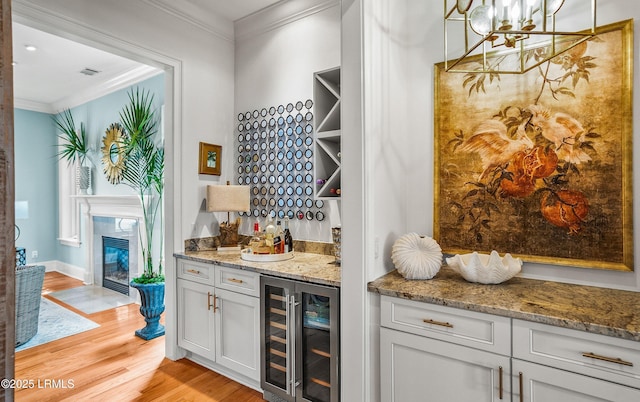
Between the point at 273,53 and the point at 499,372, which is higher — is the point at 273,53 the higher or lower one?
the higher one

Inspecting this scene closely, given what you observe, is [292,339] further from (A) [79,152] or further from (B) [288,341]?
(A) [79,152]

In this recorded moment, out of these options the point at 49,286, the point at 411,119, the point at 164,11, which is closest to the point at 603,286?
the point at 411,119

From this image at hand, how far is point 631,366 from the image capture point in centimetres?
→ 125

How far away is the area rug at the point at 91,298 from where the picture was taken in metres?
4.35

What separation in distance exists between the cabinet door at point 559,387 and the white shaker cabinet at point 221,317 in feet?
5.07

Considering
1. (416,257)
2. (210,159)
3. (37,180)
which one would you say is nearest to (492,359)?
(416,257)

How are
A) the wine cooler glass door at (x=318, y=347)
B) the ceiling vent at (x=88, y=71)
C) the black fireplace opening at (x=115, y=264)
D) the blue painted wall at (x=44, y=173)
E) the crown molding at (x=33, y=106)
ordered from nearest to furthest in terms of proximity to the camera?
the wine cooler glass door at (x=318, y=347)
the ceiling vent at (x=88, y=71)
the black fireplace opening at (x=115, y=264)
the blue painted wall at (x=44, y=173)
the crown molding at (x=33, y=106)

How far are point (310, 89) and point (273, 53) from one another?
57 centimetres

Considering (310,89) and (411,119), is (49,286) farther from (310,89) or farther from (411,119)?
(411,119)

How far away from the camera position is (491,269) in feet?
5.78

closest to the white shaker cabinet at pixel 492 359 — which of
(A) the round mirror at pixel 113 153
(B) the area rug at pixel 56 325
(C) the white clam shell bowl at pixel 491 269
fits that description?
(C) the white clam shell bowl at pixel 491 269

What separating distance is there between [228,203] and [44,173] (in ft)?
17.1

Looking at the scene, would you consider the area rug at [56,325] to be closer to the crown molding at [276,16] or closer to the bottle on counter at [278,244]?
the bottle on counter at [278,244]

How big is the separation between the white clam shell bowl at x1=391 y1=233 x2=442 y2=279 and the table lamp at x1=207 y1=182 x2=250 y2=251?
1.53 m
